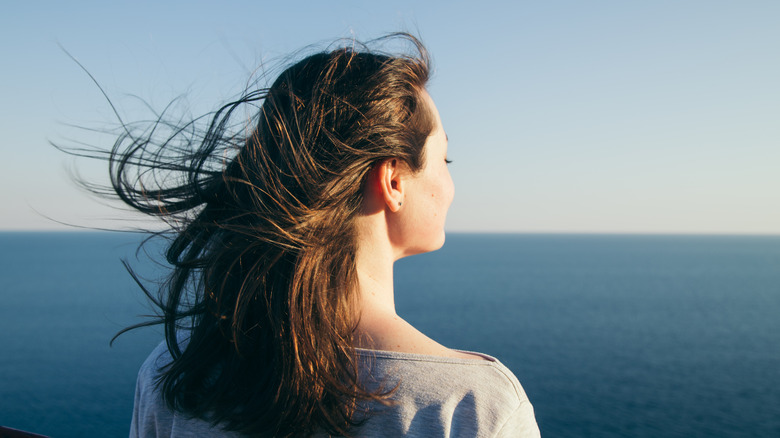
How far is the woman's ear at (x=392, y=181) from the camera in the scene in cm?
116

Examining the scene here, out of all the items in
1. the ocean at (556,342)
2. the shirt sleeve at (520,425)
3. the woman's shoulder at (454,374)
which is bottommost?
the ocean at (556,342)

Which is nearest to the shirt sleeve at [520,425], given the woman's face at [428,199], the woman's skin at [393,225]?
the woman's skin at [393,225]

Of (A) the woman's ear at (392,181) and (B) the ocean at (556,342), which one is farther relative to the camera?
(B) the ocean at (556,342)

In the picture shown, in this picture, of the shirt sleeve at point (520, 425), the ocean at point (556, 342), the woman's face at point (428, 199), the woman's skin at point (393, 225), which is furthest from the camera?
the ocean at point (556, 342)

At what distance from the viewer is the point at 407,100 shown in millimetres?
1233

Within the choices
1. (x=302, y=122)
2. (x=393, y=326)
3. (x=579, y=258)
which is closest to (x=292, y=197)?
(x=302, y=122)

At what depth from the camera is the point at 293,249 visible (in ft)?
3.61

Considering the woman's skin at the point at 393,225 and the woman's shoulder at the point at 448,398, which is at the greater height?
the woman's skin at the point at 393,225

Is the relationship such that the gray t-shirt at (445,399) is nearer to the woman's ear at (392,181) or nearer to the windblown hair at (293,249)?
the windblown hair at (293,249)

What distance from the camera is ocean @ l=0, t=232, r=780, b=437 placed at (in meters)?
24.5

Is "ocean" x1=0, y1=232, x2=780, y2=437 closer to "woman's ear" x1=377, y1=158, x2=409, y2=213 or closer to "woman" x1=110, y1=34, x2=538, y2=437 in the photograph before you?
"woman" x1=110, y1=34, x2=538, y2=437

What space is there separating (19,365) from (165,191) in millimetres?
42443

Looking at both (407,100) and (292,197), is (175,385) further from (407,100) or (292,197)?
(407,100)

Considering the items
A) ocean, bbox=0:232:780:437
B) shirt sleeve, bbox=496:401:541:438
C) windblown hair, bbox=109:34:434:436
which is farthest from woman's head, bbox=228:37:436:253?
ocean, bbox=0:232:780:437
